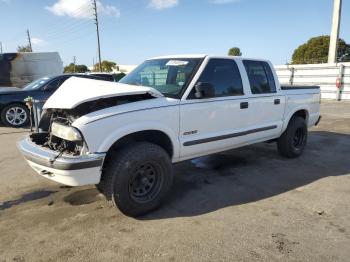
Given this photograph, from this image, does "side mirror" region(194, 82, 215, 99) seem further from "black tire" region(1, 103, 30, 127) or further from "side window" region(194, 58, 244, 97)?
"black tire" region(1, 103, 30, 127)

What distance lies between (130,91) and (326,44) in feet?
171

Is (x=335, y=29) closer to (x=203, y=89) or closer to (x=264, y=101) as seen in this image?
(x=264, y=101)

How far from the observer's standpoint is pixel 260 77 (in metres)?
5.37

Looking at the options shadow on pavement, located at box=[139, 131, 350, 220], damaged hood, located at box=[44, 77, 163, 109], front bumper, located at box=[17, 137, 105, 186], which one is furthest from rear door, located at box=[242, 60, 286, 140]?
front bumper, located at box=[17, 137, 105, 186]

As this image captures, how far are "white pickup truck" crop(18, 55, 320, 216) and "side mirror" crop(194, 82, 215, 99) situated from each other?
0.5 inches

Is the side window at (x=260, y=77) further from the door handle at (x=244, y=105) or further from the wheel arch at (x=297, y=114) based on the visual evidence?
the wheel arch at (x=297, y=114)

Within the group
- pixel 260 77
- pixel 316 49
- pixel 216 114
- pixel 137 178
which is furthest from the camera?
pixel 316 49

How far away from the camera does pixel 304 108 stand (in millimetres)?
6199

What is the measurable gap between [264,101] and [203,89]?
61.0 inches

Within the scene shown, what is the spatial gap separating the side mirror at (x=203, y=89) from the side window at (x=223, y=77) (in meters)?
0.19

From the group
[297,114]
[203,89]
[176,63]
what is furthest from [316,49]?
[203,89]

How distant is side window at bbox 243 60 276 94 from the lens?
514 centimetres

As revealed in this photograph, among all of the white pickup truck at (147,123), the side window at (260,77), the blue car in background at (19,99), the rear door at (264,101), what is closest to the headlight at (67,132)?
the white pickup truck at (147,123)

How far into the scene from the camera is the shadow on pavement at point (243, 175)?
4086mm
